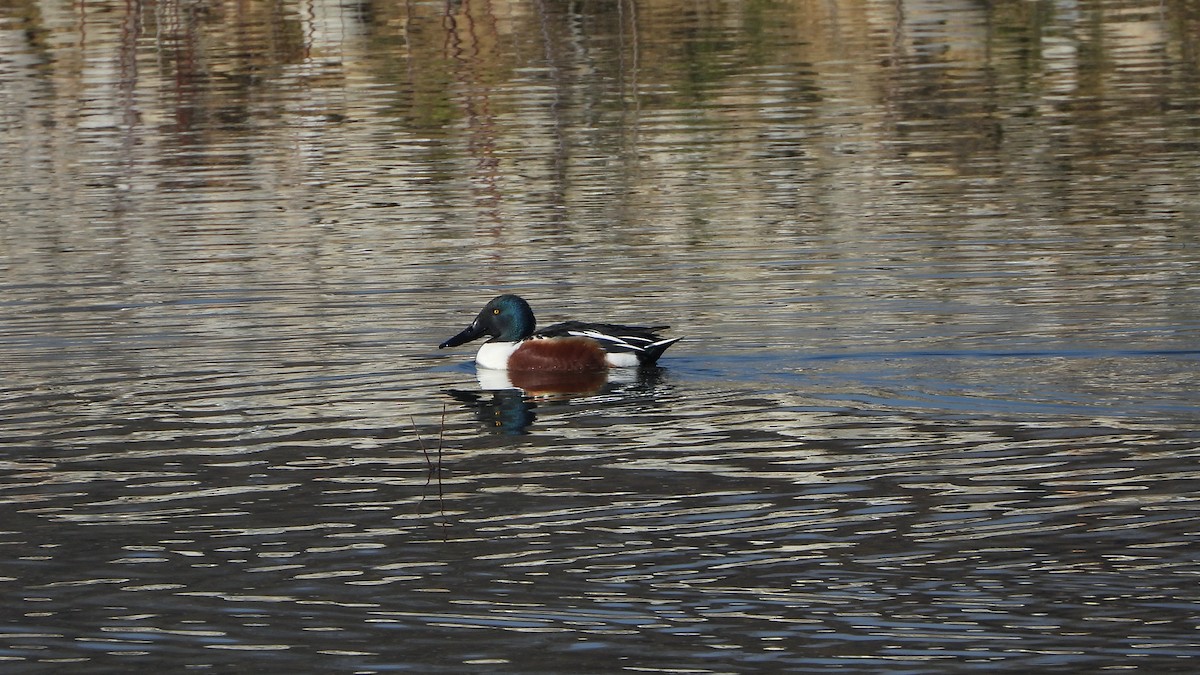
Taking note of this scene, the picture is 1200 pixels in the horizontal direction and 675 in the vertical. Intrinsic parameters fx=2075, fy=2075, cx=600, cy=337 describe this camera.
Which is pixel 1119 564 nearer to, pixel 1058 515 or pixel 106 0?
pixel 1058 515

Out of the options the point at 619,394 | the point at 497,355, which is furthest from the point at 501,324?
the point at 619,394

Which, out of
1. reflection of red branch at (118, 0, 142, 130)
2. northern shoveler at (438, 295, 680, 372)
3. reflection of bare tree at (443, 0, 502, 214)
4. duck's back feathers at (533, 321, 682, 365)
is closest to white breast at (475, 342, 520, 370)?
northern shoveler at (438, 295, 680, 372)

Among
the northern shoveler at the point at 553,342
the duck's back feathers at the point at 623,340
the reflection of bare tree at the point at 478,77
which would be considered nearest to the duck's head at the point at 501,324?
the northern shoveler at the point at 553,342

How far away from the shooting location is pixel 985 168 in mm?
22422

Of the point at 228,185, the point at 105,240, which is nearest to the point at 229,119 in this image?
the point at 228,185

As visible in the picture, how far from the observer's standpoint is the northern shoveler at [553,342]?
43.1ft

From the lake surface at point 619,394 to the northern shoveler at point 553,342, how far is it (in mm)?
208

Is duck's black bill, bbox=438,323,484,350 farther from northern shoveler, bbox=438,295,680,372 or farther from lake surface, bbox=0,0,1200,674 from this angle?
lake surface, bbox=0,0,1200,674

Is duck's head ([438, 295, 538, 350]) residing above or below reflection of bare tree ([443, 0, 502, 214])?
below

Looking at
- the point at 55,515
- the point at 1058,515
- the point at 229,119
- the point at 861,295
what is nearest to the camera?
the point at 1058,515

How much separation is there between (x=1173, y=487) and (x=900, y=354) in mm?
3444

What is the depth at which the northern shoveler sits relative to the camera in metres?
13.1

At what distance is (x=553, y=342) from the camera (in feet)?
A: 44.9

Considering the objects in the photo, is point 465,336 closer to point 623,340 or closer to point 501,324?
point 501,324
